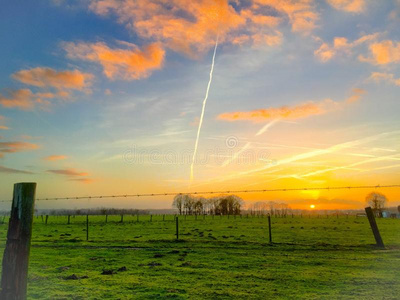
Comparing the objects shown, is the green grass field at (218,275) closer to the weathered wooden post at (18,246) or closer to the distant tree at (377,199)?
the weathered wooden post at (18,246)

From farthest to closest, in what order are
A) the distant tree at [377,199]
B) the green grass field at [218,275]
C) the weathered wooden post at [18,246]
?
the distant tree at [377,199]
the green grass field at [218,275]
the weathered wooden post at [18,246]

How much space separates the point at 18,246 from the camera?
5559mm

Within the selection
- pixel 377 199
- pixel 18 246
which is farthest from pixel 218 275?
pixel 377 199

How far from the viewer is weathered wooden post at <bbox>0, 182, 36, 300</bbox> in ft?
17.7

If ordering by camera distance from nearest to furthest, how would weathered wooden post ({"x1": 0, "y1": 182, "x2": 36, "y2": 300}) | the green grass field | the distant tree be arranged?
weathered wooden post ({"x1": 0, "y1": 182, "x2": 36, "y2": 300}), the green grass field, the distant tree

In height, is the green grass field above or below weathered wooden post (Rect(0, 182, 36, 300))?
below

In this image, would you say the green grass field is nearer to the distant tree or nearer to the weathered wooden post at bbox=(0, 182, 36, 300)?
the weathered wooden post at bbox=(0, 182, 36, 300)

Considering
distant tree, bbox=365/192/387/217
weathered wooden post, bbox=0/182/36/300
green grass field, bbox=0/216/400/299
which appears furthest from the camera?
distant tree, bbox=365/192/387/217

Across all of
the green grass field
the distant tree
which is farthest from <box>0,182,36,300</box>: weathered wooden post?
the distant tree

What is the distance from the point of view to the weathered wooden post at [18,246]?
5.40 meters

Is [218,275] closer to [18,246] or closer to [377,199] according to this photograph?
[18,246]

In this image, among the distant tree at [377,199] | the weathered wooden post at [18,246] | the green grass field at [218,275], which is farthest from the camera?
the distant tree at [377,199]

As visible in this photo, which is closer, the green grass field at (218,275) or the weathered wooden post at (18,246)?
the weathered wooden post at (18,246)

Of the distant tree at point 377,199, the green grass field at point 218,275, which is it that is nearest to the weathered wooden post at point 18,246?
the green grass field at point 218,275
